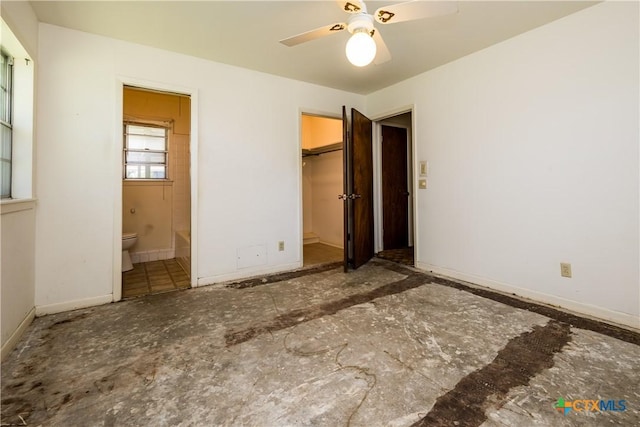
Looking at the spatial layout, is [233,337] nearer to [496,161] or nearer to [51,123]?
[51,123]

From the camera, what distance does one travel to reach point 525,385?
1344 mm

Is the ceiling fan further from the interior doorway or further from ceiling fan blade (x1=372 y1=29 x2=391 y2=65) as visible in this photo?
the interior doorway

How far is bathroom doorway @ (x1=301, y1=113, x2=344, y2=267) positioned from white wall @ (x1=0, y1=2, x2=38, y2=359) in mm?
3072

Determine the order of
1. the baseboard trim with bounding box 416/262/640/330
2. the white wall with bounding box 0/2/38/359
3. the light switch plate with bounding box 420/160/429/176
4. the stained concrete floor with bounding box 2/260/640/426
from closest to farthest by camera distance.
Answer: the stained concrete floor with bounding box 2/260/640/426 → the white wall with bounding box 0/2/38/359 → the baseboard trim with bounding box 416/262/640/330 → the light switch plate with bounding box 420/160/429/176

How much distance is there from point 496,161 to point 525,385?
202 centimetres

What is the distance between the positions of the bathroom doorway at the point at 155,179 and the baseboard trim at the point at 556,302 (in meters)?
3.48

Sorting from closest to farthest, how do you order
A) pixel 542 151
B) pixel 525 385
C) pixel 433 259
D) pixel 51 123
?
pixel 525 385, pixel 51 123, pixel 542 151, pixel 433 259

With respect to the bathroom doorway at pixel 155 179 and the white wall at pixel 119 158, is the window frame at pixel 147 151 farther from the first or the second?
the white wall at pixel 119 158

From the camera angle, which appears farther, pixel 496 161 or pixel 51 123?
pixel 496 161

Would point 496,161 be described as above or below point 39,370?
above

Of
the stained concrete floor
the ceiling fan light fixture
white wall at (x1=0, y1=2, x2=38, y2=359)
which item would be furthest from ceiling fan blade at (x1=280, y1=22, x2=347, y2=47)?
the stained concrete floor

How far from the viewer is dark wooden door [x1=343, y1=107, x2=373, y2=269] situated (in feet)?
10.9

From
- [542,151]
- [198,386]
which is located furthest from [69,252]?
[542,151]

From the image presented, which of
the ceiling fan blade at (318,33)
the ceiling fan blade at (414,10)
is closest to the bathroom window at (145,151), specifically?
the ceiling fan blade at (318,33)
